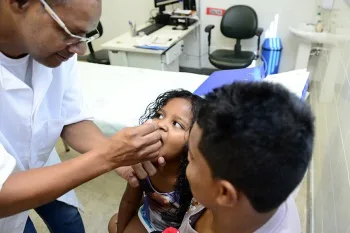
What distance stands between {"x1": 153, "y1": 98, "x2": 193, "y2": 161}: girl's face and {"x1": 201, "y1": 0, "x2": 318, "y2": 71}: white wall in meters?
2.76

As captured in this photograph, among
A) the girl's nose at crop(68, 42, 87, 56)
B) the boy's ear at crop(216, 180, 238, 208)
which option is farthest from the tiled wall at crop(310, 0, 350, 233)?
the girl's nose at crop(68, 42, 87, 56)

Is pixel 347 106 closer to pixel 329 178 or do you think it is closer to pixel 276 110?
pixel 329 178

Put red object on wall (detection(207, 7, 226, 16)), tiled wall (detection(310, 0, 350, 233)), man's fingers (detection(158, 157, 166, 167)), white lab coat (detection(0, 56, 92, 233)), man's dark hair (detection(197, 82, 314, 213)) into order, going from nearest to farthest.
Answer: man's dark hair (detection(197, 82, 314, 213)) → white lab coat (detection(0, 56, 92, 233)) → man's fingers (detection(158, 157, 166, 167)) → tiled wall (detection(310, 0, 350, 233)) → red object on wall (detection(207, 7, 226, 16))

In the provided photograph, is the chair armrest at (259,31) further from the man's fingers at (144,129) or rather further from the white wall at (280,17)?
the man's fingers at (144,129)

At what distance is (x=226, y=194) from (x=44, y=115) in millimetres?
707

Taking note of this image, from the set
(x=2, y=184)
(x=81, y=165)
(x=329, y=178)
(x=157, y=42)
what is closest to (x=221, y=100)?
(x=81, y=165)

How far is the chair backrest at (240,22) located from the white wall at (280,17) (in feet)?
0.64

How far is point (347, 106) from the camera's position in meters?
1.33

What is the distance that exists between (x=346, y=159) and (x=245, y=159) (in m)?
0.88

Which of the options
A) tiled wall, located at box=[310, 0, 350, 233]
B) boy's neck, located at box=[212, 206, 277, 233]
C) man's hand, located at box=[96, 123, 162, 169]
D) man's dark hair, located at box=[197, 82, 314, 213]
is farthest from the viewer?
tiled wall, located at box=[310, 0, 350, 233]

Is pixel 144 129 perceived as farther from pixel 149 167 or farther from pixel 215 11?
pixel 215 11

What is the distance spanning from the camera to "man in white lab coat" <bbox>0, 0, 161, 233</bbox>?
72 centimetres

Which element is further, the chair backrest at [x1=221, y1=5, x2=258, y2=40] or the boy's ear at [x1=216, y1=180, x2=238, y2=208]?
the chair backrest at [x1=221, y1=5, x2=258, y2=40]

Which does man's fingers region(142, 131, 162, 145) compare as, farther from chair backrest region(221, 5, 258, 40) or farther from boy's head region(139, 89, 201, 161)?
chair backrest region(221, 5, 258, 40)
